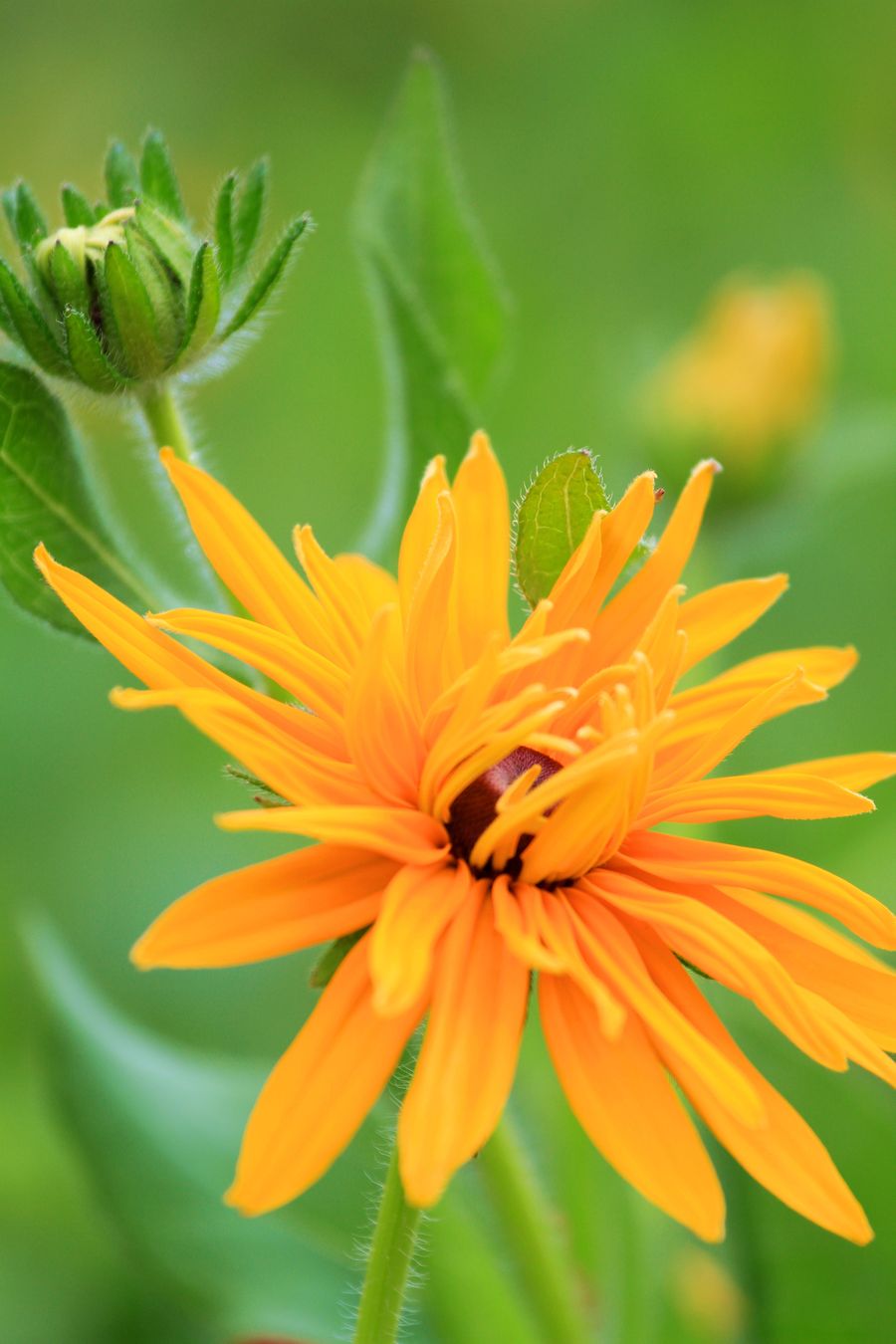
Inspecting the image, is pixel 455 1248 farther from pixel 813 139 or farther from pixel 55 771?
pixel 813 139

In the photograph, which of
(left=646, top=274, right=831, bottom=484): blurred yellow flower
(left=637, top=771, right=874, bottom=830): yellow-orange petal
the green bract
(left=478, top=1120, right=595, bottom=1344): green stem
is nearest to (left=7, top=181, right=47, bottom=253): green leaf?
the green bract

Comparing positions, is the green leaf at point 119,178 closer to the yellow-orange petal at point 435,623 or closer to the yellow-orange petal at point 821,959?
the yellow-orange petal at point 435,623

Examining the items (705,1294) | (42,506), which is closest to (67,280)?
(42,506)

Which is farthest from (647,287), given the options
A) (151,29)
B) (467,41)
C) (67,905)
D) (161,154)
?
(161,154)

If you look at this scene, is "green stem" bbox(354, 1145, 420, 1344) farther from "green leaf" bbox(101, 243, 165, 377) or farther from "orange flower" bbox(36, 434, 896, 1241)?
"green leaf" bbox(101, 243, 165, 377)

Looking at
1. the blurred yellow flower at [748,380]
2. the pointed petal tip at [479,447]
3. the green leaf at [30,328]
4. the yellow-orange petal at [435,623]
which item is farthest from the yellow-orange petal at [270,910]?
the blurred yellow flower at [748,380]

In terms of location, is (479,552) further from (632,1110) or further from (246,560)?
(632,1110)

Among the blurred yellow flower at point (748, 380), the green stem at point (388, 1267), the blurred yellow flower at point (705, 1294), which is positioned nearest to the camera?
the green stem at point (388, 1267)
